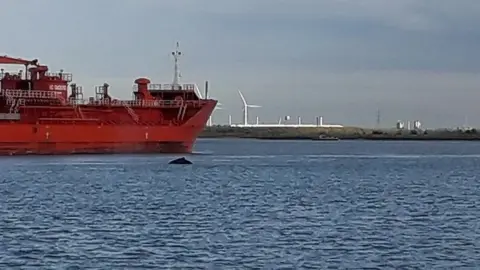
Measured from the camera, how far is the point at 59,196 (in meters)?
40.8

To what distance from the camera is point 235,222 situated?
100.0ft

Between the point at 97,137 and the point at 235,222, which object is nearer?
the point at 235,222

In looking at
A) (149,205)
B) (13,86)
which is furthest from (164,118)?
(149,205)

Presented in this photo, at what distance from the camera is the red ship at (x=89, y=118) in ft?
241

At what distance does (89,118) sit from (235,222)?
48.2 metres

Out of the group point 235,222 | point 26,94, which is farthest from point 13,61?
point 235,222

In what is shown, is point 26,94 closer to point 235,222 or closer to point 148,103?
point 148,103

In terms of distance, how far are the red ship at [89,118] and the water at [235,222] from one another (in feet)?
56.5

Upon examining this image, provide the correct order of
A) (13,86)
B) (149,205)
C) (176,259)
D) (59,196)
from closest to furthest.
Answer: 1. (176,259)
2. (149,205)
3. (59,196)
4. (13,86)

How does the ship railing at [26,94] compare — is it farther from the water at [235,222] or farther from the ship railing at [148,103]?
the water at [235,222]

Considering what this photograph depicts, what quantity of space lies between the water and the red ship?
17.2 meters

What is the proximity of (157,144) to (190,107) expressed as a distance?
426 cm

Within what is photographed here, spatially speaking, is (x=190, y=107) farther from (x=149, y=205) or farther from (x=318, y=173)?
(x=149, y=205)

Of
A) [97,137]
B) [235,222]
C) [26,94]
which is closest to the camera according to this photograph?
[235,222]
